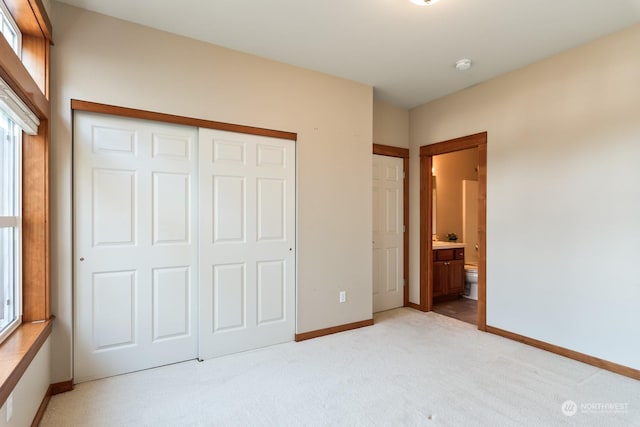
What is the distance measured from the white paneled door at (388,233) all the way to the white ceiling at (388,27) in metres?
1.38

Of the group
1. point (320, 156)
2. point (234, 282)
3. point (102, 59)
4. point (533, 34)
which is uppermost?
point (533, 34)

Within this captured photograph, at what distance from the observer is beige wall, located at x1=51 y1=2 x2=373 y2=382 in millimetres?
2234

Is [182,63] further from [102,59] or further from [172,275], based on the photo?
[172,275]

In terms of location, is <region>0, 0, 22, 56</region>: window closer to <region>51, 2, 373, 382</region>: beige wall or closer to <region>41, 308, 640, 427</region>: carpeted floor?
<region>51, 2, 373, 382</region>: beige wall

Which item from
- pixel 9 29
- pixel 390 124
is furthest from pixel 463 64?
pixel 9 29

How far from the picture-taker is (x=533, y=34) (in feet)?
8.39

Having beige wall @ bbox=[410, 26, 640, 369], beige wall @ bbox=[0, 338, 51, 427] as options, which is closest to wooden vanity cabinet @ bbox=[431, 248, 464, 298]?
beige wall @ bbox=[410, 26, 640, 369]

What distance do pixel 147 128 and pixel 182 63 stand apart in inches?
24.7

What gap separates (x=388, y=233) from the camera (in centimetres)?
423

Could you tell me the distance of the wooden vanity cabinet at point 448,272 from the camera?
14.9ft

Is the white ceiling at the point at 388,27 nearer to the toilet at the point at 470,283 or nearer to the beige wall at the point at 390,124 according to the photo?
the beige wall at the point at 390,124

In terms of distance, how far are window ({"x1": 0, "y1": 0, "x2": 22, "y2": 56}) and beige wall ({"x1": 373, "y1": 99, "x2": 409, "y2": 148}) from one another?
337cm

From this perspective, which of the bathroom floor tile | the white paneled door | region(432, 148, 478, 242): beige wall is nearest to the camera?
the bathroom floor tile

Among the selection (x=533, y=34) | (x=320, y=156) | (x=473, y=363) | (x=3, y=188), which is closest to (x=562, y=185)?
(x=533, y=34)
